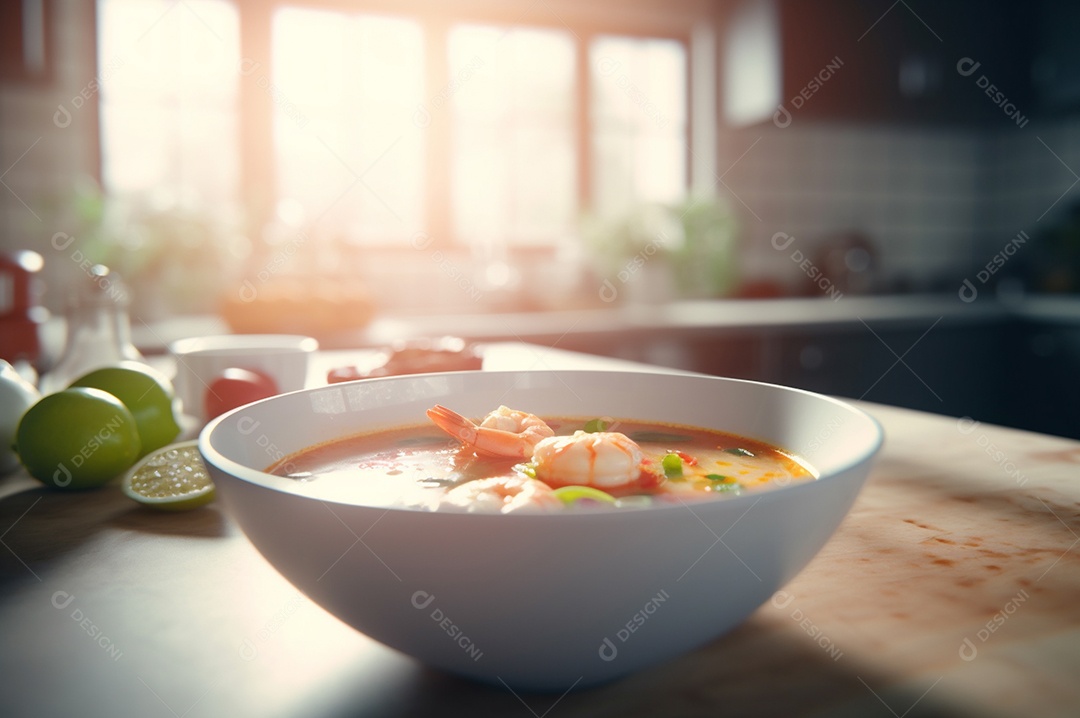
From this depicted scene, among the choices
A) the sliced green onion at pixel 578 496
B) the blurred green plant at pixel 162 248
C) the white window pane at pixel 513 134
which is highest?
the white window pane at pixel 513 134

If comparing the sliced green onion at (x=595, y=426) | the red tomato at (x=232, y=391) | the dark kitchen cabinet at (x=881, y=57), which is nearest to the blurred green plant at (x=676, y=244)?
the dark kitchen cabinet at (x=881, y=57)

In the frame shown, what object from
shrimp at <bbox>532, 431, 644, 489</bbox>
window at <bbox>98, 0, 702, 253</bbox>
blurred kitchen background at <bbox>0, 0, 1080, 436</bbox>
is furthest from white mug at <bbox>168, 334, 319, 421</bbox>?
window at <bbox>98, 0, 702, 253</bbox>

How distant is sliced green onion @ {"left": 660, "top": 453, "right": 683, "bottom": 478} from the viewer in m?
0.62

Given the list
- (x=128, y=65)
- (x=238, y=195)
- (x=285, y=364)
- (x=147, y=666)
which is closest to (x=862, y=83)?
(x=238, y=195)

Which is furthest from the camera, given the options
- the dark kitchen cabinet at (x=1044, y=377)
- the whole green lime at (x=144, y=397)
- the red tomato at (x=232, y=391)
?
the dark kitchen cabinet at (x=1044, y=377)

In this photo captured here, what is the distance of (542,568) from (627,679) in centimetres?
12

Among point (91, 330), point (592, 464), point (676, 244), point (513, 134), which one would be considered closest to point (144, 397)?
point (91, 330)

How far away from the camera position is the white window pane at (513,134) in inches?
163

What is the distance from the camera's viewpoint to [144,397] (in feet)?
3.21

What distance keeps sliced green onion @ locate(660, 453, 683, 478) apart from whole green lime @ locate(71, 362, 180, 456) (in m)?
0.65

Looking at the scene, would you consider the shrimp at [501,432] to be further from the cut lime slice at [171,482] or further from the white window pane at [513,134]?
the white window pane at [513,134]

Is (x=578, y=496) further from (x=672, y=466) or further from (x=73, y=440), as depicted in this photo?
(x=73, y=440)

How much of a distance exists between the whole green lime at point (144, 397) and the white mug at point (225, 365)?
141mm

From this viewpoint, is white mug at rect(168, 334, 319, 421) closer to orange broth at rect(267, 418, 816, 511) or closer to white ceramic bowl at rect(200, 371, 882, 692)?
orange broth at rect(267, 418, 816, 511)
